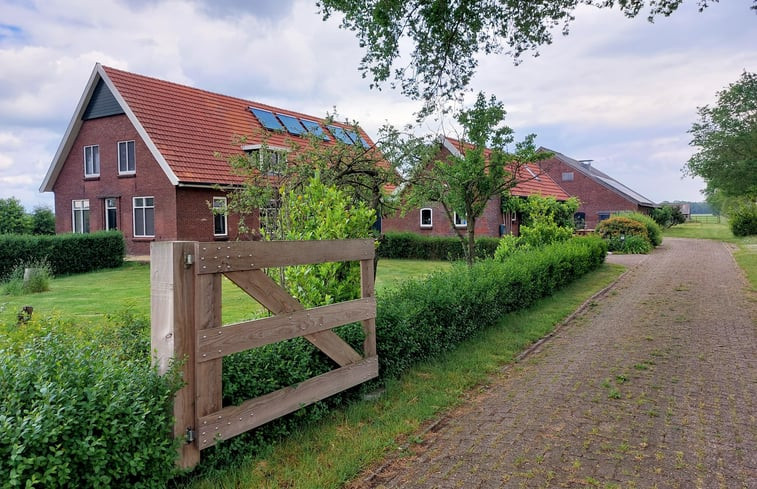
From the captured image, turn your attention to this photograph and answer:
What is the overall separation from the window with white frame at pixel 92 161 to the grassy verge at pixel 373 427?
22708mm

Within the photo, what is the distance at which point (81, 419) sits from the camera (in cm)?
257

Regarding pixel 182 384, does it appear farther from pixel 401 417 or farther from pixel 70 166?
pixel 70 166

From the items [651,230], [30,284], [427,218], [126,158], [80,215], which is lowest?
[30,284]

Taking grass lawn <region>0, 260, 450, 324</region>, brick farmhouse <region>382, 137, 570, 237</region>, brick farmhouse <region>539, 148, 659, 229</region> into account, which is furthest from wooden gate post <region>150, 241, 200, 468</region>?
brick farmhouse <region>539, 148, 659, 229</region>

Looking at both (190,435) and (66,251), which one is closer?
(190,435)

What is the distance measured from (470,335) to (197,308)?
15.9 feet

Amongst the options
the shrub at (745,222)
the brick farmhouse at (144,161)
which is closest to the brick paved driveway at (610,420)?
the brick farmhouse at (144,161)

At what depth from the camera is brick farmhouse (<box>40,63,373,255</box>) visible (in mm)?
21625

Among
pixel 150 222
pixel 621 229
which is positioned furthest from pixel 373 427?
pixel 621 229

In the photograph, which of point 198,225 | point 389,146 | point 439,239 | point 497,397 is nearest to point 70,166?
point 198,225

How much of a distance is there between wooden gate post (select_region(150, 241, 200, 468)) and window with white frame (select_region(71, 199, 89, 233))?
24.8m

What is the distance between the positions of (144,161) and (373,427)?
21.3 m

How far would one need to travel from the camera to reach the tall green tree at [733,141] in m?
24.2

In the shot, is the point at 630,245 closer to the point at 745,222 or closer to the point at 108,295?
the point at 745,222
